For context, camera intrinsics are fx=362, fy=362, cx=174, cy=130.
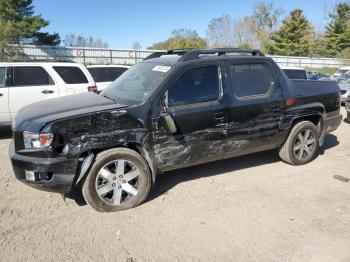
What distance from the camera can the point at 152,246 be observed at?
11.8 feet

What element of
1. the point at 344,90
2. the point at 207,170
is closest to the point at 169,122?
the point at 207,170

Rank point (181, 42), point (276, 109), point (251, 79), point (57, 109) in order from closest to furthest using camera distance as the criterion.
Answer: point (57, 109) → point (251, 79) → point (276, 109) → point (181, 42)

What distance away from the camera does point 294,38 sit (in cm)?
5625

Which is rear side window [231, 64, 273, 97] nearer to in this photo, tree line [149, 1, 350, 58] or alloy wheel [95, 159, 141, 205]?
alloy wheel [95, 159, 141, 205]

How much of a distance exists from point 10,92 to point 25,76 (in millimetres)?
507

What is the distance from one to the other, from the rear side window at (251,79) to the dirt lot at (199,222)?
1294 millimetres

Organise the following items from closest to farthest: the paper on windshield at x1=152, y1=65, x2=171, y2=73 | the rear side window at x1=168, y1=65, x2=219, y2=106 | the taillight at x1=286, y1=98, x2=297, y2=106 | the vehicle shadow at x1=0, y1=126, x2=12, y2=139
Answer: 1. the rear side window at x1=168, y1=65, x2=219, y2=106
2. the paper on windshield at x1=152, y1=65, x2=171, y2=73
3. the taillight at x1=286, y1=98, x2=297, y2=106
4. the vehicle shadow at x1=0, y1=126, x2=12, y2=139

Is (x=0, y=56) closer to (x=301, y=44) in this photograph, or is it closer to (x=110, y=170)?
(x=110, y=170)

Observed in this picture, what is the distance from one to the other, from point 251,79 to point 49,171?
10.0 ft

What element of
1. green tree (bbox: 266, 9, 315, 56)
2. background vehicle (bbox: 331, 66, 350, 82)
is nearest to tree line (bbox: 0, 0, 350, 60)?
green tree (bbox: 266, 9, 315, 56)

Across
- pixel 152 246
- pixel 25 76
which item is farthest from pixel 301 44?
pixel 152 246

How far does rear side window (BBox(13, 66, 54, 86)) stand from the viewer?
806 centimetres

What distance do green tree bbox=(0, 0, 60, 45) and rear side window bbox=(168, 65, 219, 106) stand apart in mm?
34437

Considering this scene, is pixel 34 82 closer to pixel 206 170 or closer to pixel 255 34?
pixel 206 170
